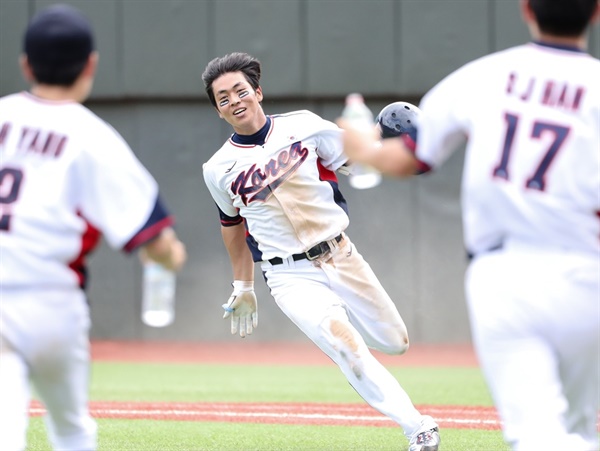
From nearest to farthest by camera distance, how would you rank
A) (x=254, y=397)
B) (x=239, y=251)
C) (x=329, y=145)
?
(x=329, y=145) < (x=239, y=251) < (x=254, y=397)

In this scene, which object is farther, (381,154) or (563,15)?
(381,154)

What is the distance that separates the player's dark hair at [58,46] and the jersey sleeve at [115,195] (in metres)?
0.26

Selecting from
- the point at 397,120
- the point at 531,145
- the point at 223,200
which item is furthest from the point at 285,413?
the point at 531,145

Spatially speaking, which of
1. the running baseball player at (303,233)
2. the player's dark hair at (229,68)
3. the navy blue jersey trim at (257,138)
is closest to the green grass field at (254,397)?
the running baseball player at (303,233)

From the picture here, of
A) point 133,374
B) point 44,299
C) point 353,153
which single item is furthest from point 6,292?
point 133,374

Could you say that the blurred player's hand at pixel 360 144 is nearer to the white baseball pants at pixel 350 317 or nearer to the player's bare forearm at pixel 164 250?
the player's bare forearm at pixel 164 250

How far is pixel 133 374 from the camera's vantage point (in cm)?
1118

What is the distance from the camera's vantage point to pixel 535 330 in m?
3.15

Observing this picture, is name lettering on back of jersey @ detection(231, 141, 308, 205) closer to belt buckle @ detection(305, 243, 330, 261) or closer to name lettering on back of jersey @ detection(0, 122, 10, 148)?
belt buckle @ detection(305, 243, 330, 261)

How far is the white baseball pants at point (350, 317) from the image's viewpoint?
562 centimetres

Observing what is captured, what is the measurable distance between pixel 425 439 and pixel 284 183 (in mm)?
1658

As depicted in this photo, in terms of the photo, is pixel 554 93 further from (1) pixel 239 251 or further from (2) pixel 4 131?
(1) pixel 239 251

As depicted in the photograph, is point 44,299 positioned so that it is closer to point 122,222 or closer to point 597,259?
point 122,222

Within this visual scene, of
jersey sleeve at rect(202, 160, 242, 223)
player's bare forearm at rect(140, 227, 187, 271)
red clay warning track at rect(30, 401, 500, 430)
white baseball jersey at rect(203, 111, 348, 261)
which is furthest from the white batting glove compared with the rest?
player's bare forearm at rect(140, 227, 187, 271)
